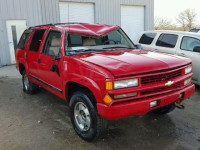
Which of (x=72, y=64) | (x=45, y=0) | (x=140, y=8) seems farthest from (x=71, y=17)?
(x=72, y=64)

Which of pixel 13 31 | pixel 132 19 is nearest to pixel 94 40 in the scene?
pixel 13 31

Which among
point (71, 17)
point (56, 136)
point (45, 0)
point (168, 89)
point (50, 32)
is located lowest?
point (56, 136)

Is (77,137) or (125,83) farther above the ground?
(125,83)

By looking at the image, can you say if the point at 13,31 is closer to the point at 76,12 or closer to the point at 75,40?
the point at 76,12

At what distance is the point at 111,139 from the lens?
359 centimetres

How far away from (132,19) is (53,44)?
485 inches

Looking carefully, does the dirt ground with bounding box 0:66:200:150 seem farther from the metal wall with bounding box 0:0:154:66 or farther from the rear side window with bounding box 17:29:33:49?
the metal wall with bounding box 0:0:154:66

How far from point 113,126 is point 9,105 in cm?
286

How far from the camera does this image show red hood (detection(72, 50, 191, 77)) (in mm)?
2982

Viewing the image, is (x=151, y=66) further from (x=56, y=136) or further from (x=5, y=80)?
(x=5, y=80)

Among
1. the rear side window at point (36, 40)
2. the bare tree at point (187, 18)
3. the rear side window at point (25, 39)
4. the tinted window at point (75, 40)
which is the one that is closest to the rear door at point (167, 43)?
the tinted window at point (75, 40)

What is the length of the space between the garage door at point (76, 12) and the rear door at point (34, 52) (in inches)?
305

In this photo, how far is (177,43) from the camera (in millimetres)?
6766

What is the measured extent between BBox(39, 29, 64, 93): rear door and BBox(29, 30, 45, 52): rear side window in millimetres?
431
